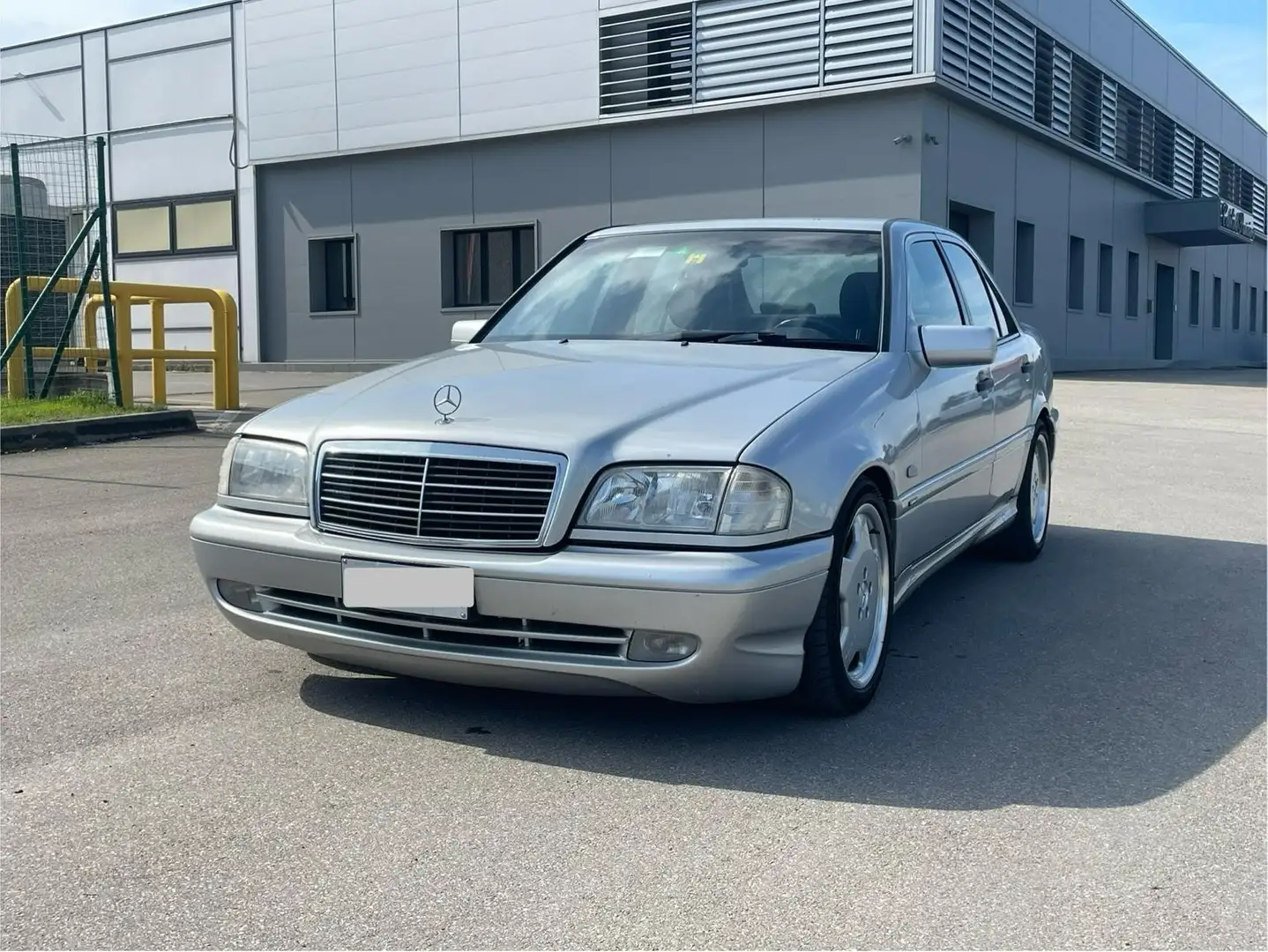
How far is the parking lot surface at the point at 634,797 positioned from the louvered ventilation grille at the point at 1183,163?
104 ft

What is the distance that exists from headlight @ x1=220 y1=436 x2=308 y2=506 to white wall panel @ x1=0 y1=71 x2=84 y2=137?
87.3 feet

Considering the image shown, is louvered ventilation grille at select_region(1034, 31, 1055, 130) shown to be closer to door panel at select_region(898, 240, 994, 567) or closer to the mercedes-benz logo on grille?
door panel at select_region(898, 240, 994, 567)

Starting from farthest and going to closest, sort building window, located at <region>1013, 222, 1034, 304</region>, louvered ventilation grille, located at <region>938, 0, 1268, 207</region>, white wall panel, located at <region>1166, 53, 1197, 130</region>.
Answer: white wall panel, located at <region>1166, 53, 1197, 130</region> → building window, located at <region>1013, 222, 1034, 304</region> → louvered ventilation grille, located at <region>938, 0, 1268, 207</region>

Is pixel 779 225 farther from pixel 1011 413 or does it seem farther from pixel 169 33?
pixel 169 33

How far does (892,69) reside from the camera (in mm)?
19203

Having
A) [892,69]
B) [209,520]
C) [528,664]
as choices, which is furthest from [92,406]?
[892,69]

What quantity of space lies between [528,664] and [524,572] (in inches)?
10.2

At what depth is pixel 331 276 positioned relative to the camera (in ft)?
82.8

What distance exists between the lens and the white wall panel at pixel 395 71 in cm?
2297

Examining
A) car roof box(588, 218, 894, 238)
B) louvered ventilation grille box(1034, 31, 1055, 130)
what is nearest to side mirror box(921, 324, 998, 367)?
car roof box(588, 218, 894, 238)

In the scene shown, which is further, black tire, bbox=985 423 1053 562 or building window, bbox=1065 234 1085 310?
building window, bbox=1065 234 1085 310

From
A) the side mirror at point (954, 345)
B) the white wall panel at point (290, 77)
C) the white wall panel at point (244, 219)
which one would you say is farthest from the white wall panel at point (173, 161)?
the side mirror at point (954, 345)

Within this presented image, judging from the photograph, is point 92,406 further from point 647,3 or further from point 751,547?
point 647,3

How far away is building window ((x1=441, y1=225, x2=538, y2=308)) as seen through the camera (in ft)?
76.3
